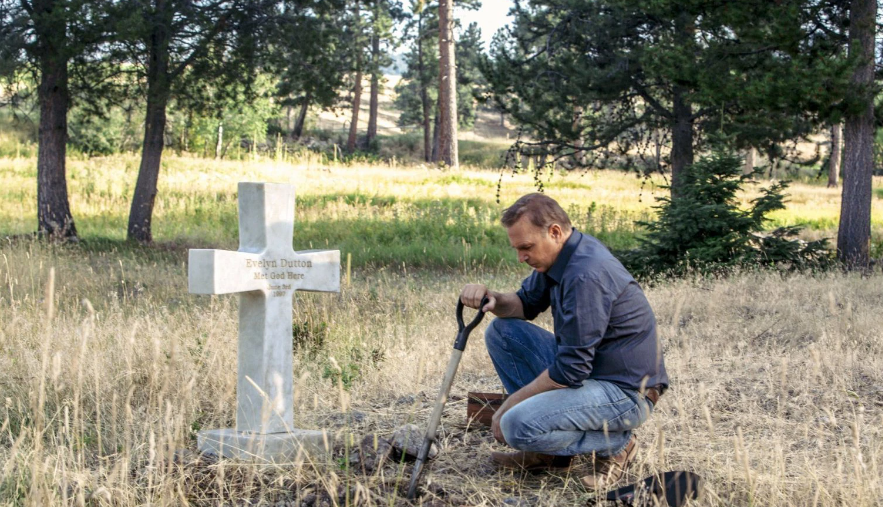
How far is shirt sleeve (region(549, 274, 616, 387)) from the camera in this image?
3838mm

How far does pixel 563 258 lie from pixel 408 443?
126 cm

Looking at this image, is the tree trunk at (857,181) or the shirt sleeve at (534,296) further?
the tree trunk at (857,181)

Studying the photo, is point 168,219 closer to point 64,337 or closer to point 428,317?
point 428,317

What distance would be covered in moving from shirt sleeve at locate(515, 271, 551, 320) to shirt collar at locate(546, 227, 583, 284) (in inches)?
15.9

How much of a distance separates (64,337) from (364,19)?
4069cm

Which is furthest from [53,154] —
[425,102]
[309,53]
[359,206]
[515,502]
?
[425,102]

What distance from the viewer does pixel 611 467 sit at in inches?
163

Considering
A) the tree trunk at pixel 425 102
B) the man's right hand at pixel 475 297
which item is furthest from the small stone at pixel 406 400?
the tree trunk at pixel 425 102

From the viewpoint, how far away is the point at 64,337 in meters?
6.22

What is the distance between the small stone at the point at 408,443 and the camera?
14.6 feet

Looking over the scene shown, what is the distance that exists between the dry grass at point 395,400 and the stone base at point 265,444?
0.10m

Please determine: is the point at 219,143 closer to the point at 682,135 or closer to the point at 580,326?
the point at 682,135

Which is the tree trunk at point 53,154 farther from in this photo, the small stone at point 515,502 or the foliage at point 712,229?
the small stone at point 515,502

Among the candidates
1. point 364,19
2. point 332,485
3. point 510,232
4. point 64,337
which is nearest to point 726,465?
point 510,232
